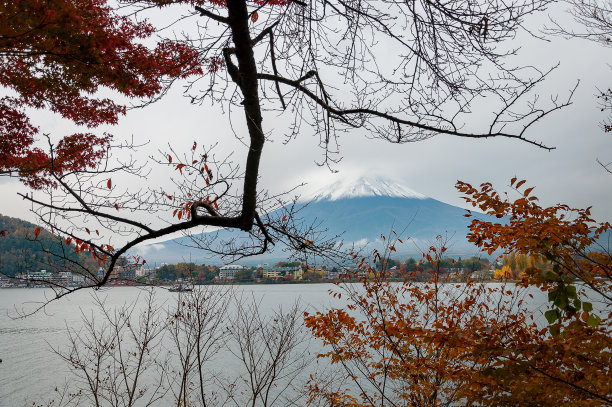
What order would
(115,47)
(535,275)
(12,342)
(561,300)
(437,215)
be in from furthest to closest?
(437,215) → (12,342) → (115,47) → (535,275) → (561,300)

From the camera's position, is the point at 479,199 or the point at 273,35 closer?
the point at 273,35

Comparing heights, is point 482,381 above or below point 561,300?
below

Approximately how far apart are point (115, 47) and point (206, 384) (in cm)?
1580

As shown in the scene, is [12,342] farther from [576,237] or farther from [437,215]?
[437,215]

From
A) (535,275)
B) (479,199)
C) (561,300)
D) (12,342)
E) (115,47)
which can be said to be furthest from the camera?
(12,342)

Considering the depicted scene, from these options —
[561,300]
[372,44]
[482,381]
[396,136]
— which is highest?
[372,44]

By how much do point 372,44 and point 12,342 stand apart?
104 feet

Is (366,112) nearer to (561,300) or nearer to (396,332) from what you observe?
(561,300)

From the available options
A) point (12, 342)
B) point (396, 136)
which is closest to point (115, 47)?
point (396, 136)

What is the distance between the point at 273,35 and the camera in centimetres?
230

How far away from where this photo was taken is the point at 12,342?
25.9 meters

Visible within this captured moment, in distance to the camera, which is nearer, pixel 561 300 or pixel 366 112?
pixel 561 300

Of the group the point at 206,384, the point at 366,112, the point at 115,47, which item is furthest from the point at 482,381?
the point at 206,384

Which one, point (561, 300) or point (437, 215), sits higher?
point (437, 215)
